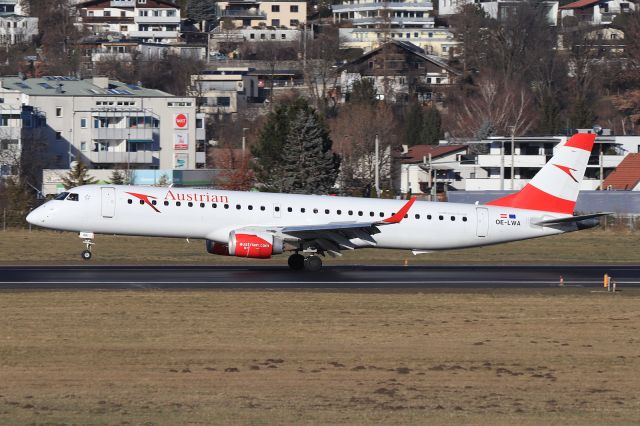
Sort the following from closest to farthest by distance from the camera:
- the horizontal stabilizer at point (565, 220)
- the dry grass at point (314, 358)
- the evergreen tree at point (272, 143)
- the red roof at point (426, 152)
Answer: the dry grass at point (314, 358), the horizontal stabilizer at point (565, 220), the evergreen tree at point (272, 143), the red roof at point (426, 152)

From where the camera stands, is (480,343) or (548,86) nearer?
(480,343)

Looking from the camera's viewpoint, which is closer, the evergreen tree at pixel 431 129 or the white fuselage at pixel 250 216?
the white fuselage at pixel 250 216

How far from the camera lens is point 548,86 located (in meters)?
171

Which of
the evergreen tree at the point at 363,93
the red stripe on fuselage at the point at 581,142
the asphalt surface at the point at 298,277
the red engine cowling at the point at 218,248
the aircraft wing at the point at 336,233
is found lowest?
the asphalt surface at the point at 298,277

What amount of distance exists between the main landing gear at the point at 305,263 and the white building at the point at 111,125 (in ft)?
269

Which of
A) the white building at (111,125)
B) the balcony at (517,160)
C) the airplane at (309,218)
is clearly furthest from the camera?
the white building at (111,125)

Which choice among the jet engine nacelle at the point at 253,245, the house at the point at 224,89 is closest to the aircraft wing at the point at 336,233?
the jet engine nacelle at the point at 253,245

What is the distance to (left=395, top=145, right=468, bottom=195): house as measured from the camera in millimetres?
122144

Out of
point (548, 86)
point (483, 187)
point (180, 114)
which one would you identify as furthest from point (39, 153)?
point (548, 86)

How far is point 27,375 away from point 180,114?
10975 cm

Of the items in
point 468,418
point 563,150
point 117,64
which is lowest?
point 468,418

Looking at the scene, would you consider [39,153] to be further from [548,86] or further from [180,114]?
[548,86]

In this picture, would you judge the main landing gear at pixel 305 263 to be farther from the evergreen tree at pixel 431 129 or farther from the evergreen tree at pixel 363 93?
the evergreen tree at pixel 431 129

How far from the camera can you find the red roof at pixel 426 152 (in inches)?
4970
